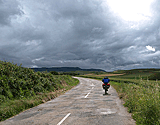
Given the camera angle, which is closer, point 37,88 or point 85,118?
point 85,118

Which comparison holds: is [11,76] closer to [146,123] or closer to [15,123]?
[15,123]

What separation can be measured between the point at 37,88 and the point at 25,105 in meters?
5.60

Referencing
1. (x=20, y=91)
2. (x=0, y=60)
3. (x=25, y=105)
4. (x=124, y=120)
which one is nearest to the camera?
(x=124, y=120)

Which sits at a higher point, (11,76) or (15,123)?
(11,76)

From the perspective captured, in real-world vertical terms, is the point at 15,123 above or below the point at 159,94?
below

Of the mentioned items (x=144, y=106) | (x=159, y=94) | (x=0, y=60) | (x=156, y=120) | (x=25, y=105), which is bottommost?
(x=25, y=105)

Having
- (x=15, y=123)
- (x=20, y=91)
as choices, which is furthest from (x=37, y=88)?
(x=15, y=123)

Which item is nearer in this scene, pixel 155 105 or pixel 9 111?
pixel 155 105

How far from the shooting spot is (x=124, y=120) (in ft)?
21.1

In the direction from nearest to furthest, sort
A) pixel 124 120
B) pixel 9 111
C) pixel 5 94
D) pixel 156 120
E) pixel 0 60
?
pixel 156 120, pixel 124 120, pixel 9 111, pixel 5 94, pixel 0 60

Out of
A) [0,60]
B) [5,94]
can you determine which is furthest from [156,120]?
[0,60]

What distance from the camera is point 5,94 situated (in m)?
11.3

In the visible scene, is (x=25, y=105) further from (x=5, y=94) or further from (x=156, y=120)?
(x=156, y=120)

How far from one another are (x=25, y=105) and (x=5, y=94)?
249cm
